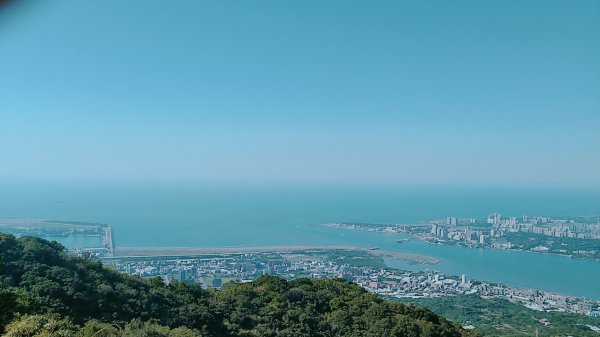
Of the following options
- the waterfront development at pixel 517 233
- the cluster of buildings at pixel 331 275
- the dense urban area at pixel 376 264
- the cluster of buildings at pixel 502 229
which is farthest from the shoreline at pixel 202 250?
the cluster of buildings at pixel 502 229

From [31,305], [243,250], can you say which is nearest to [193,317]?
[31,305]

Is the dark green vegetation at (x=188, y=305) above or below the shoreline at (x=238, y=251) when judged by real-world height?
above

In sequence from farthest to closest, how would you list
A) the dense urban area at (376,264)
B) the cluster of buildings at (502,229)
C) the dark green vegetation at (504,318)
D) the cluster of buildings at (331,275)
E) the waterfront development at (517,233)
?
the cluster of buildings at (502,229), the waterfront development at (517,233), the dense urban area at (376,264), the cluster of buildings at (331,275), the dark green vegetation at (504,318)

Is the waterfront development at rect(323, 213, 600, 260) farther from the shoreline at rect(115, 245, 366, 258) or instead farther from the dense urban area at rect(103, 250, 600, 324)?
the dense urban area at rect(103, 250, 600, 324)

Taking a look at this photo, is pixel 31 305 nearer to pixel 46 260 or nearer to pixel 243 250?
pixel 46 260

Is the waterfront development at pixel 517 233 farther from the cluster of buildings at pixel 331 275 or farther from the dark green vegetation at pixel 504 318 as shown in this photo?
the dark green vegetation at pixel 504 318

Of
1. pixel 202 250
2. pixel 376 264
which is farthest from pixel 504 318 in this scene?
pixel 202 250

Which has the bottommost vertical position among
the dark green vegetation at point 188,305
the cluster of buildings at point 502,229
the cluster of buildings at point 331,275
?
the cluster of buildings at point 331,275
